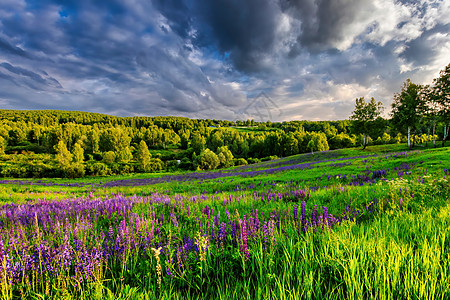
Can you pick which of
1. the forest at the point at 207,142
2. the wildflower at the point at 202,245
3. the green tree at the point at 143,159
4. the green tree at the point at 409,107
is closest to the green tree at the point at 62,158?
the forest at the point at 207,142

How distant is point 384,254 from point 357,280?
20.2 inches

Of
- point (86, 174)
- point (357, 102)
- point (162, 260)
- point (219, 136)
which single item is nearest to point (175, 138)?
point (219, 136)

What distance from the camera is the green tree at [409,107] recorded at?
1741 inches

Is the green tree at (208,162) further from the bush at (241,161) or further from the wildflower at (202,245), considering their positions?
the wildflower at (202,245)

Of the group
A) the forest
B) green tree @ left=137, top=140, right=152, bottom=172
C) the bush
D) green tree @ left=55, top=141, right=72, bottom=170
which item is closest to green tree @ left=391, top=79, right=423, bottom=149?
the forest

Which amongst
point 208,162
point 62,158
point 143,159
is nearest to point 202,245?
point 208,162

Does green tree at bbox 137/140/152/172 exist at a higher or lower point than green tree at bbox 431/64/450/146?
lower

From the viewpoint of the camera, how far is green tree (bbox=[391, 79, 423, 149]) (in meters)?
44.2

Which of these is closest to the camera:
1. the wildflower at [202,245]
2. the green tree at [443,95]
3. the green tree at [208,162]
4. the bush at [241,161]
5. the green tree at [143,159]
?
the wildflower at [202,245]

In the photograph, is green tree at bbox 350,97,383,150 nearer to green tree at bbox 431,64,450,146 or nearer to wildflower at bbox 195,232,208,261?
green tree at bbox 431,64,450,146

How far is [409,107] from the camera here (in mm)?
44375

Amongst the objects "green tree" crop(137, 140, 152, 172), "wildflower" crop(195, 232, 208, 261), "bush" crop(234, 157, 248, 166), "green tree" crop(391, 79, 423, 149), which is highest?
"green tree" crop(391, 79, 423, 149)

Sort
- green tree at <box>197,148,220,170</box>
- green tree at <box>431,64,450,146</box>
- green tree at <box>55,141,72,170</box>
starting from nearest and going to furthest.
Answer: green tree at <box>431,64,450,146</box>
green tree at <box>55,141,72,170</box>
green tree at <box>197,148,220,170</box>

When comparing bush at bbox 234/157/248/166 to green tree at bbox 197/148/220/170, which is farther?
bush at bbox 234/157/248/166
